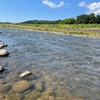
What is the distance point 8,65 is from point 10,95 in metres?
4.12

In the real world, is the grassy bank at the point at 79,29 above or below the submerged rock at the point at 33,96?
below

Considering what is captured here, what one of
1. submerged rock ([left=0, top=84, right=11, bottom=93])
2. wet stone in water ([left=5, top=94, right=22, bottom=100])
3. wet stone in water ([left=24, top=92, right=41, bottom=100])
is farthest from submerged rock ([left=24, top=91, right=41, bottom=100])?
submerged rock ([left=0, top=84, right=11, bottom=93])

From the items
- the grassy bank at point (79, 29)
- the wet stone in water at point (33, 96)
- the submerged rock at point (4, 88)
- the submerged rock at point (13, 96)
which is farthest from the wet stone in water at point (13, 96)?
the grassy bank at point (79, 29)

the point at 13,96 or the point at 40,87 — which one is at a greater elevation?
the point at 13,96

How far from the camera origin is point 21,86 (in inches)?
272

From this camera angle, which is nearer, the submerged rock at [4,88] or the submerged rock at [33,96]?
the submerged rock at [33,96]

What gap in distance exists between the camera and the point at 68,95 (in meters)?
6.46

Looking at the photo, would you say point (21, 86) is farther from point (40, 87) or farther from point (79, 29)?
point (79, 29)

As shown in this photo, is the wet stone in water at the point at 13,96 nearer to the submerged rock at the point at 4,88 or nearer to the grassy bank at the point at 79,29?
the submerged rock at the point at 4,88

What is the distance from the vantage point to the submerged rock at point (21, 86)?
6654 mm

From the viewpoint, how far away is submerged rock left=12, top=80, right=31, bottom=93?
665 centimetres

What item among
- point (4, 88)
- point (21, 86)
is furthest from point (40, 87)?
point (4, 88)

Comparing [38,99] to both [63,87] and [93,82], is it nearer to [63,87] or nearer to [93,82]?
[63,87]

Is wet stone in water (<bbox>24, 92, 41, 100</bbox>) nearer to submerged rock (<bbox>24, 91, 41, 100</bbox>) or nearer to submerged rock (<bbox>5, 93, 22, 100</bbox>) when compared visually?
submerged rock (<bbox>24, 91, 41, 100</bbox>)
